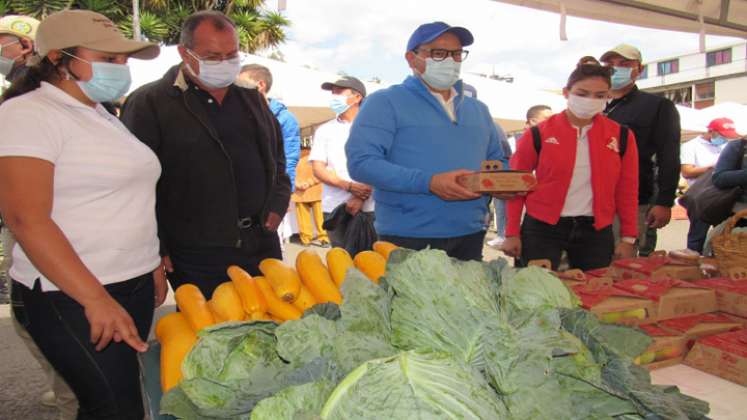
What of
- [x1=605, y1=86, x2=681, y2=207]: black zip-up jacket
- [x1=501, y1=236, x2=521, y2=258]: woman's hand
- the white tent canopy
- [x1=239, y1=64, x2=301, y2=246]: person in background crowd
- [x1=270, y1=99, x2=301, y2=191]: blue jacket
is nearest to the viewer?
[x1=501, y1=236, x2=521, y2=258]: woman's hand

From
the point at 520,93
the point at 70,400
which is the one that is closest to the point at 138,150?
the point at 70,400

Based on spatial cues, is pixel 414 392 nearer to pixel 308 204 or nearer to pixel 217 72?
pixel 217 72

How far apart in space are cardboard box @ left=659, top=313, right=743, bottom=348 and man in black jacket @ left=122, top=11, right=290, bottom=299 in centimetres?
175

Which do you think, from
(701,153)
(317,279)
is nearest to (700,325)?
(317,279)

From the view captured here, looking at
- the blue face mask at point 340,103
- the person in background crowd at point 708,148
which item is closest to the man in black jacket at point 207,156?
the blue face mask at point 340,103

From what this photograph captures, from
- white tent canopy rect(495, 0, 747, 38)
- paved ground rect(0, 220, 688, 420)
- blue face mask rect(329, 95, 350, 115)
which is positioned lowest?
paved ground rect(0, 220, 688, 420)

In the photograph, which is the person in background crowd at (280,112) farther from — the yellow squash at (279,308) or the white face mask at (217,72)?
the yellow squash at (279,308)

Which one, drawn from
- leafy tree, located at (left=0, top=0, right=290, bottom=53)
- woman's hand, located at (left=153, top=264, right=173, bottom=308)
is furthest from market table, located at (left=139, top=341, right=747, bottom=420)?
leafy tree, located at (left=0, top=0, right=290, bottom=53)

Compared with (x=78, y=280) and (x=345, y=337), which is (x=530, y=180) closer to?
(x=345, y=337)

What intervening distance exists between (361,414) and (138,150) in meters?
1.40

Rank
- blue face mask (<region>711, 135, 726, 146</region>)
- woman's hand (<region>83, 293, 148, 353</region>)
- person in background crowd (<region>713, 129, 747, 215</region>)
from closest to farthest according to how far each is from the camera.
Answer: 1. woman's hand (<region>83, 293, 148, 353</region>)
2. person in background crowd (<region>713, 129, 747, 215</region>)
3. blue face mask (<region>711, 135, 726, 146</region>)

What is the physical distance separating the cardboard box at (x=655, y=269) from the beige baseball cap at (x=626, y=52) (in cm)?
140

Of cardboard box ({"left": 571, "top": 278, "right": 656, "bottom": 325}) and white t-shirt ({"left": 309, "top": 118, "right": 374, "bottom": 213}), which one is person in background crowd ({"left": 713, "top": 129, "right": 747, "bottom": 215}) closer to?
cardboard box ({"left": 571, "top": 278, "right": 656, "bottom": 325})

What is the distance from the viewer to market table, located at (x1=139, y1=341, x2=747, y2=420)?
1.39 m
